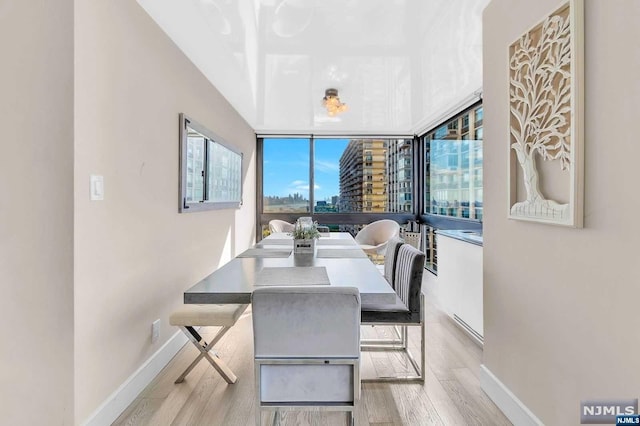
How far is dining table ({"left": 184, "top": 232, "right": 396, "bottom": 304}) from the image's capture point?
1.46 m

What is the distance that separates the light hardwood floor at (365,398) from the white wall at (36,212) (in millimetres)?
499

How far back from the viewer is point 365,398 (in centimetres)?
192

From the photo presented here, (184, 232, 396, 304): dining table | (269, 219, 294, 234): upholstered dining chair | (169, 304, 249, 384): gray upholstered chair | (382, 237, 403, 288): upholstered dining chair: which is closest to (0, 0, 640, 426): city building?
(169, 304, 249, 384): gray upholstered chair

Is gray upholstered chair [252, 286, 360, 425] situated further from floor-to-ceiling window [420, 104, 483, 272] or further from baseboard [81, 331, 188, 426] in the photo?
floor-to-ceiling window [420, 104, 483, 272]

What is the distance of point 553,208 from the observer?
1.40 meters

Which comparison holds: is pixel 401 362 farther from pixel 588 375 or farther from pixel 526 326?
pixel 588 375

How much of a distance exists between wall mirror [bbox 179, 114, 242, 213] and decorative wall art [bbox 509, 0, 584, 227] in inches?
90.5

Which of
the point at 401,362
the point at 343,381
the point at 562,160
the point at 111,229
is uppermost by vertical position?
the point at 562,160

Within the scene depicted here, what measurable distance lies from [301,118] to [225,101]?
119cm

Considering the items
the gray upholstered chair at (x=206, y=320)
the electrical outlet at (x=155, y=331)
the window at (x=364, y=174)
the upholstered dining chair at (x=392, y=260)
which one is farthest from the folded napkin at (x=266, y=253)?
the window at (x=364, y=174)

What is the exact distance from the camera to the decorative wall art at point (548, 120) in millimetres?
1269

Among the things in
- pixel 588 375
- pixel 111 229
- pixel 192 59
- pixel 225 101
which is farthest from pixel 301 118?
pixel 588 375

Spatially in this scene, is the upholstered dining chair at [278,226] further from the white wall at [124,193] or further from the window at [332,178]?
the white wall at [124,193]

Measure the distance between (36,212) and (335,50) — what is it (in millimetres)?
2256
